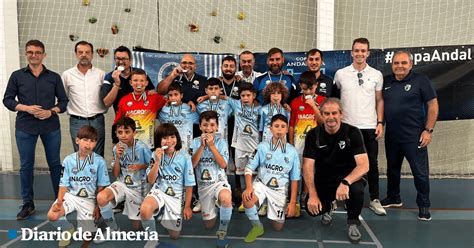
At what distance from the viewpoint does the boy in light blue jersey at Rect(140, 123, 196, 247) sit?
317cm

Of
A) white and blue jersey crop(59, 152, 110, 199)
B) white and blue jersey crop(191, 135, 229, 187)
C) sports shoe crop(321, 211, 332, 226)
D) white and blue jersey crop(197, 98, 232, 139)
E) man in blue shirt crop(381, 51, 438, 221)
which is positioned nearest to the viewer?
white and blue jersey crop(59, 152, 110, 199)

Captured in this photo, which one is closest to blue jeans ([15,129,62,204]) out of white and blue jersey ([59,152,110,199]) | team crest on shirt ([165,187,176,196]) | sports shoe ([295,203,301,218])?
white and blue jersey ([59,152,110,199])

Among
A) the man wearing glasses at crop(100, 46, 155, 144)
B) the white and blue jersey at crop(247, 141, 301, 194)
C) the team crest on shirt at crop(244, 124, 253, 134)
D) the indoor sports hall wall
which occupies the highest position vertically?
the indoor sports hall wall

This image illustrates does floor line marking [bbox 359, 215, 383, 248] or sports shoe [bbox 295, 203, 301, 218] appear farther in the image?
sports shoe [bbox 295, 203, 301, 218]

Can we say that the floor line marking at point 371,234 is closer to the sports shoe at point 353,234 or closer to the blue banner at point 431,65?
the sports shoe at point 353,234

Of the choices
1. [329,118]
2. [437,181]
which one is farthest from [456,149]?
[329,118]

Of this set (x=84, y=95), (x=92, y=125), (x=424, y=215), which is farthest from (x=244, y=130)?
(x=424, y=215)

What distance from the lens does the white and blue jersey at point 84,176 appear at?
3293mm

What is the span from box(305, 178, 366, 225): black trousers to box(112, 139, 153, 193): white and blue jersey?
5.11ft

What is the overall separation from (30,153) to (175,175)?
171 cm

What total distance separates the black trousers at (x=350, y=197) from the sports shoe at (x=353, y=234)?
0.04 meters

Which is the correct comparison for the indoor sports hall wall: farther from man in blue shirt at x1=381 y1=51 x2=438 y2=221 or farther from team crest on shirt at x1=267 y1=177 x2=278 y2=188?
team crest on shirt at x1=267 y1=177 x2=278 y2=188

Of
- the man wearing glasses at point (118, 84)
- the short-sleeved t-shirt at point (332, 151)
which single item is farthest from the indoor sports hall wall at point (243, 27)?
the short-sleeved t-shirt at point (332, 151)

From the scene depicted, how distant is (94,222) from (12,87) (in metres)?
1.66
